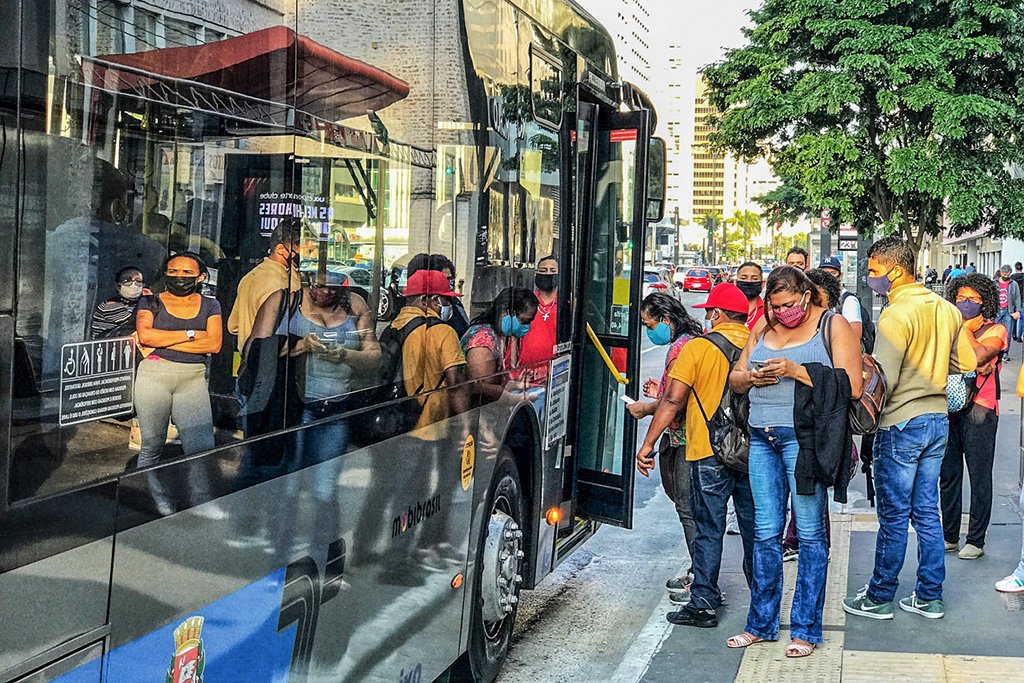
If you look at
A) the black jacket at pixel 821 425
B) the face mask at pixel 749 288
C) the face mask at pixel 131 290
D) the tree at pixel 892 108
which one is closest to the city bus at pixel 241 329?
the face mask at pixel 131 290

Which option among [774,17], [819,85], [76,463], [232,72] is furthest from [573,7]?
[774,17]

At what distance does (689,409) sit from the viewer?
6551mm

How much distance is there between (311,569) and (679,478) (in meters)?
3.69

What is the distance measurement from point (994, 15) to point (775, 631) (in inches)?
755

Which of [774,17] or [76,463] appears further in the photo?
[774,17]

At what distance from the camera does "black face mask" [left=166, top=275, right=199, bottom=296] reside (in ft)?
9.35

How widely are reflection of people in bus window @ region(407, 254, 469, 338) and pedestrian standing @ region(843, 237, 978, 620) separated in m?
2.54

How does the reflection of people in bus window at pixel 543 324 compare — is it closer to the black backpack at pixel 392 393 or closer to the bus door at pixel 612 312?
the bus door at pixel 612 312

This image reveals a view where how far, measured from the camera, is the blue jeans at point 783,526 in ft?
19.6

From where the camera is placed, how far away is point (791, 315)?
229 inches

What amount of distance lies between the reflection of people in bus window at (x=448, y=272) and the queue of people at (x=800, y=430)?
65.6 inches

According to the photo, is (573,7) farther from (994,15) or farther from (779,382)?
(994,15)

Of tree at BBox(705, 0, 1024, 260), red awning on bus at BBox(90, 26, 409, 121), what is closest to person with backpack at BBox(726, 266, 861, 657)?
red awning on bus at BBox(90, 26, 409, 121)

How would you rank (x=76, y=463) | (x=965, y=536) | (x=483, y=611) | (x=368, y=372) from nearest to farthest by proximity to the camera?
(x=76, y=463) < (x=368, y=372) < (x=483, y=611) < (x=965, y=536)
